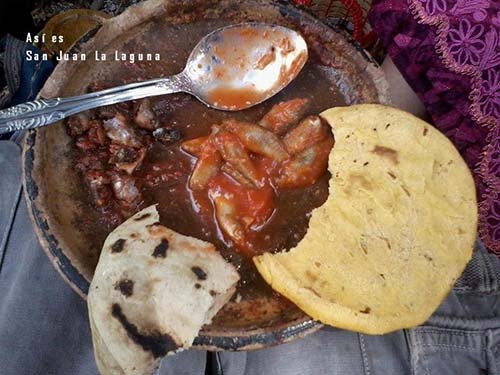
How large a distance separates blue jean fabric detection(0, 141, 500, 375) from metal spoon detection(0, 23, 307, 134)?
26.3 inches

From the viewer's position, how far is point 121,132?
1.47 m

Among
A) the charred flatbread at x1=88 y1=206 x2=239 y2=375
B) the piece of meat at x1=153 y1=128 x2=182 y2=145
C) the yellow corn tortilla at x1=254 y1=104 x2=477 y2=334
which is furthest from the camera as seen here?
the piece of meat at x1=153 y1=128 x2=182 y2=145

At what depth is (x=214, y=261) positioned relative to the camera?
51.9 inches

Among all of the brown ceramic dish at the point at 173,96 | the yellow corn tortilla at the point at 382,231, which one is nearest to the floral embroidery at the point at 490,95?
the yellow corn tortilla at the point at 382,231

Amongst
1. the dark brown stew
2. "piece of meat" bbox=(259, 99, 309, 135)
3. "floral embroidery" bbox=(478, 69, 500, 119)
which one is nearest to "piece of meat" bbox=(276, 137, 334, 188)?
the dark brown stew

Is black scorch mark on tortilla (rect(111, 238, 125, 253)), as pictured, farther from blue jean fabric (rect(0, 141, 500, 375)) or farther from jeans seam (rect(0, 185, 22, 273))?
jeans seam (rect(0, 185, 22, 273))

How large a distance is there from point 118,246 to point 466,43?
3.78ft

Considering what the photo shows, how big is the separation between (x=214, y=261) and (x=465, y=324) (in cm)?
88

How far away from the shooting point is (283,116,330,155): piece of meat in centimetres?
151

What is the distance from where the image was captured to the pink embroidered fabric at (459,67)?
144 centimetres

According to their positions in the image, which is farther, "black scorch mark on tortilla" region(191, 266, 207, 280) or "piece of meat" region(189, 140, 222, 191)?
"piece of meat" region(189, 140, 222, 191)

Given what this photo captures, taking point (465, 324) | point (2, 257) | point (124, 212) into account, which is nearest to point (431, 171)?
point (465, 324)

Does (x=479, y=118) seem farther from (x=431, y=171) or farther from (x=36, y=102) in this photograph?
(x=36, y=102)

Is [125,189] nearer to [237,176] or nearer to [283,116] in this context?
[237,176]
